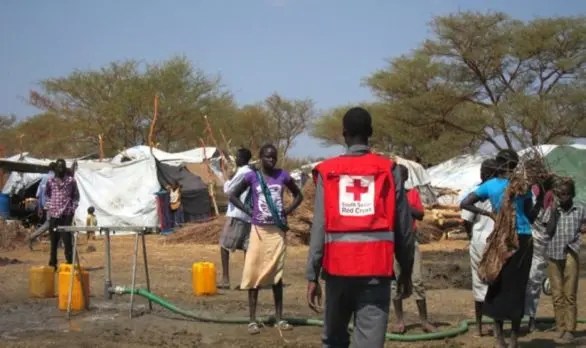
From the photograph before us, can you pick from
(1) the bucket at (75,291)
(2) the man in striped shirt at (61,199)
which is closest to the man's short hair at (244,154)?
(1) the bucket at (75,291)

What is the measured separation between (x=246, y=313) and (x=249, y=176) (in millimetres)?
1738

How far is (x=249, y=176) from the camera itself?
747 centimetres

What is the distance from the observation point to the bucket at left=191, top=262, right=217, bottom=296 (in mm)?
9711

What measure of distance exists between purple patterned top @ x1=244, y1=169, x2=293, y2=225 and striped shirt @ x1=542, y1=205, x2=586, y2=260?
2476 millimetres

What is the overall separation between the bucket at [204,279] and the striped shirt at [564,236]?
4.21 metres

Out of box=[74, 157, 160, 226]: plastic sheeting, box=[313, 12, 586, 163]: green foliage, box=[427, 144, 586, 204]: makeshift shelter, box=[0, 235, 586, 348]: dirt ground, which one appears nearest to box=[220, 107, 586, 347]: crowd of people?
box=[0, 235, 586, 348]: dirt ground

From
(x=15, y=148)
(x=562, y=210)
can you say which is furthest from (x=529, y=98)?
(x=15, y=148)

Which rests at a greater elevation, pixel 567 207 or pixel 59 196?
pixel 59 196

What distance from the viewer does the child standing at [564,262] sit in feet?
23.5

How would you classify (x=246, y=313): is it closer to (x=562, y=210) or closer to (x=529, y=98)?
(x=562, y=210)

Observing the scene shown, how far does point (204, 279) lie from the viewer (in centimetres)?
974

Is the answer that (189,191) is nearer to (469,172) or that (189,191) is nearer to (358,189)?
(469,172)

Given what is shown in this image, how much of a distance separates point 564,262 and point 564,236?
26 centimetres

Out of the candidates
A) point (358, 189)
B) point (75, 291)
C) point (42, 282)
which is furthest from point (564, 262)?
point (42, 282)
